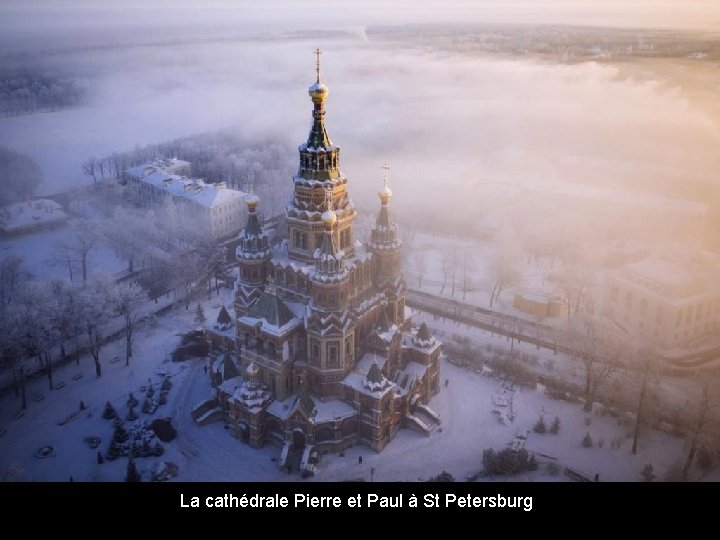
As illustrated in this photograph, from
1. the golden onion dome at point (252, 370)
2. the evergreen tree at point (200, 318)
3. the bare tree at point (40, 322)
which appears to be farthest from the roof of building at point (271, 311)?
the bare tree at point (40, 322)

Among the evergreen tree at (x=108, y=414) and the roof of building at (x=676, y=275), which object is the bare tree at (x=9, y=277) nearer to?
the evergreen tree at (x=108, y=414)

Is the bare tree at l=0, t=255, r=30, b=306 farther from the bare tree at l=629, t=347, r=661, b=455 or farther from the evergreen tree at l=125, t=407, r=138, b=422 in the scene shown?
the bare tree at l=629, t=347, r=661, b=455

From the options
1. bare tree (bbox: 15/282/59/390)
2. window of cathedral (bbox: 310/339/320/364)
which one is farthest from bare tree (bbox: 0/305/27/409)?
window of cathedral (bbox: 310/339/320/364)

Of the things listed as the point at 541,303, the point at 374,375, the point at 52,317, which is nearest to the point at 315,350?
the point at 374,375

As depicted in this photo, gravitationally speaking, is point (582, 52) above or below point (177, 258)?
above

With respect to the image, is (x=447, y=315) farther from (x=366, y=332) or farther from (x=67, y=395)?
(x=67, y=395)

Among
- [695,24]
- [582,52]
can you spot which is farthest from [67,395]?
[695,24]
